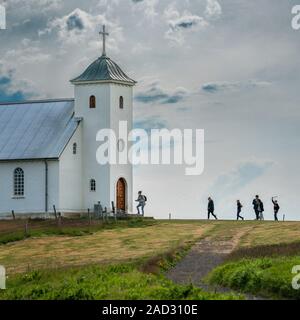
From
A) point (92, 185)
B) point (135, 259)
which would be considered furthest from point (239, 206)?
point (135, 259)

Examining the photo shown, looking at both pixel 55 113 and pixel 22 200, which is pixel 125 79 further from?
pixel 22 200

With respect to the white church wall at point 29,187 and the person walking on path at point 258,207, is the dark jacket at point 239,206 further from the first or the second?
the white church wall at point 29,187

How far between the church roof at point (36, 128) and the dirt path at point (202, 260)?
62.3 feet

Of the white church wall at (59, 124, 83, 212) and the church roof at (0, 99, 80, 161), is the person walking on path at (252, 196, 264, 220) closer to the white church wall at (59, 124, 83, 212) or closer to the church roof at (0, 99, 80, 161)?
the white church wall at (59, 124, 83, 212)

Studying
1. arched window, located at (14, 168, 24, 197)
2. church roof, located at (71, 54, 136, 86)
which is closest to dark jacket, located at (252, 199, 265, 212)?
church roof, located at (71, 54, 136, 86)

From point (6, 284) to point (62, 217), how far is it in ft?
90.9

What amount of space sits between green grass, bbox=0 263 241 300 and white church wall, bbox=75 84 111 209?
2788cm

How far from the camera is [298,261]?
36250 mm

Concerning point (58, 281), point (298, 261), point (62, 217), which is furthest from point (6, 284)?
point (62, 217)

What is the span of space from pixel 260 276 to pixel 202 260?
958cm

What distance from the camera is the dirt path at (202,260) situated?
125 ft

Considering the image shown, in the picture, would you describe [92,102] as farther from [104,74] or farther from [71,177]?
[71,177]

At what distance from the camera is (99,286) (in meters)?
34.5
